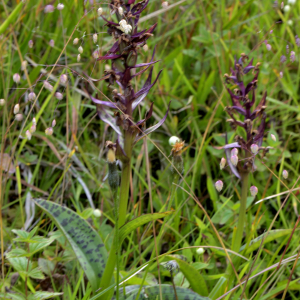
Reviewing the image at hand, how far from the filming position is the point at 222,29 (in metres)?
2.96

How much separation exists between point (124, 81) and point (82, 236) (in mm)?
710

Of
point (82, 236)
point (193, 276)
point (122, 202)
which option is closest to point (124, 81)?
point (122, 202)

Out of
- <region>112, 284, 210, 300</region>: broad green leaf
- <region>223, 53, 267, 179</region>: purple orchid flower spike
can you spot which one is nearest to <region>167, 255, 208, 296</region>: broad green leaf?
<region>112, 284, 210, 300</region>: broad green leaf

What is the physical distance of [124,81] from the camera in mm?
1314

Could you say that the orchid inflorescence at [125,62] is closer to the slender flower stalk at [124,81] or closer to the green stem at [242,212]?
the slender flower stalk at [124,81]

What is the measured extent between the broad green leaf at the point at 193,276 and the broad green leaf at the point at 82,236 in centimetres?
32

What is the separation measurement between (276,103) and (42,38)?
6.07ft

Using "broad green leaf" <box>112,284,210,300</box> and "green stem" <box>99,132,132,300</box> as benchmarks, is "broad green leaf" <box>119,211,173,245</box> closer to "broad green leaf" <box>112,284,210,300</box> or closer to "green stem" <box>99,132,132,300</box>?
"green stem" <box>99,132,132,300</box>

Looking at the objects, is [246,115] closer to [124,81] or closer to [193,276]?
[124,81]

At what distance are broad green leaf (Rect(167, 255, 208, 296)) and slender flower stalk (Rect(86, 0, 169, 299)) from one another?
0.91 ft

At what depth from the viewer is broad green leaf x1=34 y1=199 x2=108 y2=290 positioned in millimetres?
1558

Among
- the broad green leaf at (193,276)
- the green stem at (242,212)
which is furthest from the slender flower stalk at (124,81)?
the green stem at (242,212)

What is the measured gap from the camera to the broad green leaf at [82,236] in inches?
61.3

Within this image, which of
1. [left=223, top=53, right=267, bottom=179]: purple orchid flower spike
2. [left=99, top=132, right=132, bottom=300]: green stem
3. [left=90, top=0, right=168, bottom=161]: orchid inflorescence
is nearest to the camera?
[left=90, top=0, right=168, bottom=161]: orchid inflorescence
